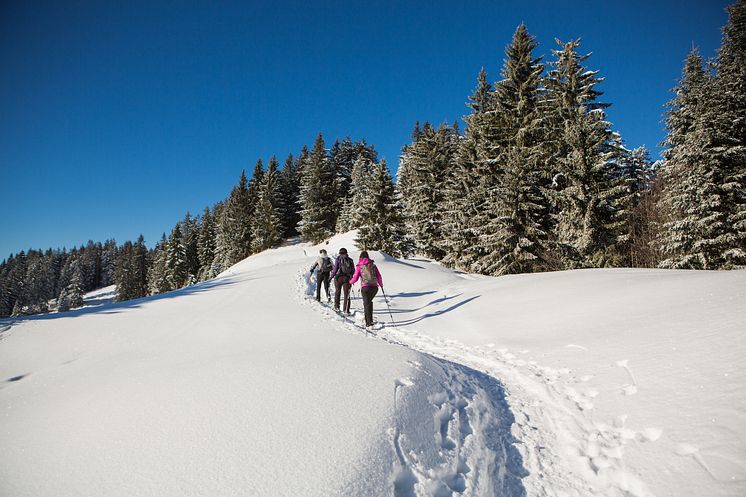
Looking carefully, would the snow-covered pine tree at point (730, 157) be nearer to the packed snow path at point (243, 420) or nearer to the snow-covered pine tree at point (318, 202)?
the packed snow path at point (243, 420)

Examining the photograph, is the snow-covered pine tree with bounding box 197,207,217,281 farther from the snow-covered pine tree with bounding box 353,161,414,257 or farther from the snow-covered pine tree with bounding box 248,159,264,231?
the snow-covered pine tree with bounding box 353,161,414,257

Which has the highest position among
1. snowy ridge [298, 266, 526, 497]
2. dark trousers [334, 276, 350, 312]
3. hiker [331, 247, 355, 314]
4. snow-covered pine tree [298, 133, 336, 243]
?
snow-covered pine tree [298, 133, 336, 243]

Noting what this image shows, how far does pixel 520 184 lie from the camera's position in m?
18.7

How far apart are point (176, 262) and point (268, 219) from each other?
23073 millimetres

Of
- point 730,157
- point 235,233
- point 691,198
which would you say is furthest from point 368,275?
point 235,233

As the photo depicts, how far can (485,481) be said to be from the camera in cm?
293

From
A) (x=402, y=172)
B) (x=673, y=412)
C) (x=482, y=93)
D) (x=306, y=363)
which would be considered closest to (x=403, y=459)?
(x=306, y=363)

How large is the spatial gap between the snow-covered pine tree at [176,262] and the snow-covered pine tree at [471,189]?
1990 inches

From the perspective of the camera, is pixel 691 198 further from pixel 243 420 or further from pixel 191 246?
pixel 191 246

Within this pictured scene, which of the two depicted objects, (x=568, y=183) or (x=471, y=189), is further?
(x=471, y=189)

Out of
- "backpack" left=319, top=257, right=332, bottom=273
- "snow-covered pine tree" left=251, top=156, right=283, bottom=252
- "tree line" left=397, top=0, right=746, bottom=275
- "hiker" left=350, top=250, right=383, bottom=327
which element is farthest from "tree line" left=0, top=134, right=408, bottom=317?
"hiker" left=350, top=250, right=383, bottom=327

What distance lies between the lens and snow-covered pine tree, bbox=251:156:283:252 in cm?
4594

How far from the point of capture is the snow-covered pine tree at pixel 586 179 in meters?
16.8

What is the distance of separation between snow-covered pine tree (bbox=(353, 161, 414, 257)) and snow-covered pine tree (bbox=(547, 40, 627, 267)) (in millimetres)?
14800
